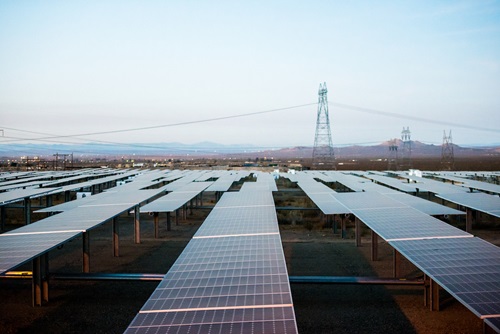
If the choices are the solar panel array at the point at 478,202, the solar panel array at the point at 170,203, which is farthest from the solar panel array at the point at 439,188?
the solar panel array at the point at 170,203

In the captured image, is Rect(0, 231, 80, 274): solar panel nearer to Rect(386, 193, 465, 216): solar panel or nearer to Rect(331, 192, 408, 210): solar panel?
Rect(331, 192, 408, 210): solar panel

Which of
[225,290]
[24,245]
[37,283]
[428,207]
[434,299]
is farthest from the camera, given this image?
[428,207]

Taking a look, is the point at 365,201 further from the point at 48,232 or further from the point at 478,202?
the point at 48,232

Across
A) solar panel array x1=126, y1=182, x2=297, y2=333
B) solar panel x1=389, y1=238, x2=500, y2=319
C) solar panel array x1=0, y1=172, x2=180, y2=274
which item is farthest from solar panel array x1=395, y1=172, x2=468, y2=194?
solar panel array x1=0, y1=172, x2=180, y2=274

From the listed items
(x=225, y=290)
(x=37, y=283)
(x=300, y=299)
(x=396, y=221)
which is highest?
(x=396, y=221)

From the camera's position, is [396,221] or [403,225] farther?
[396,221]

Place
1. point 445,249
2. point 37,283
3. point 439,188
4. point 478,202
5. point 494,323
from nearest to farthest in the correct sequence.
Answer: point 494,323 → point 445,249 → point 37,283 → point 478,202 → point 439,188

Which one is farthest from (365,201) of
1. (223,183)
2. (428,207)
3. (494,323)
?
(223,183)
